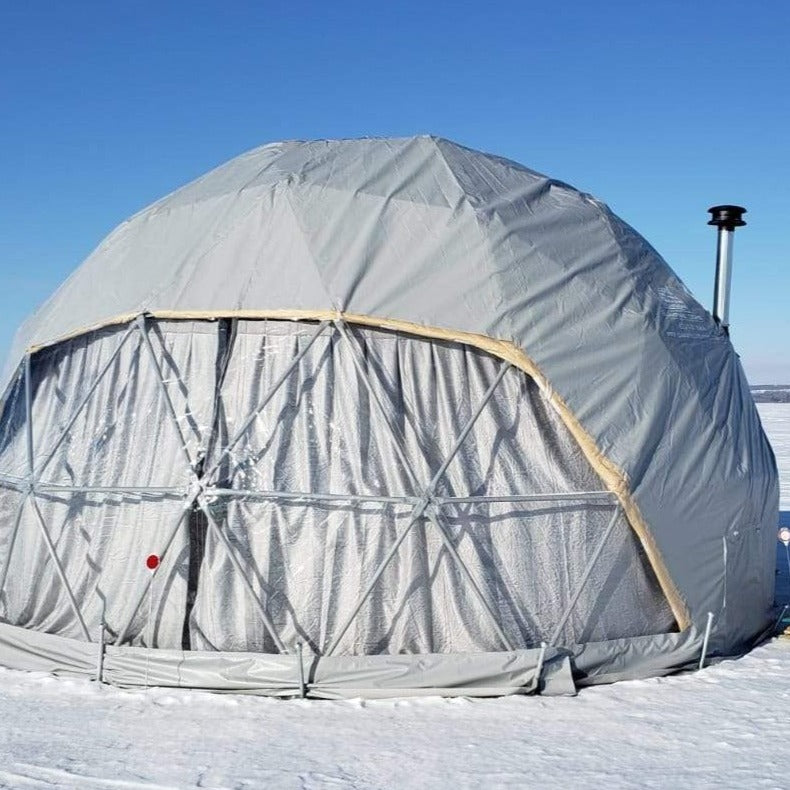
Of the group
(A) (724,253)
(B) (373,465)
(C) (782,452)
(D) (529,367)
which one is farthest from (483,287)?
(C) (782,452)

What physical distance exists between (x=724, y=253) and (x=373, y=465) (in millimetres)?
5791

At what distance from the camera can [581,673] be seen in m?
7.44

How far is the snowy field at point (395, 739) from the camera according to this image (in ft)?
18.6

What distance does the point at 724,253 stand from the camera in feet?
35.7

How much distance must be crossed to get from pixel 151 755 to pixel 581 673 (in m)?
3.42

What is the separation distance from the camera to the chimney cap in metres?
10.8

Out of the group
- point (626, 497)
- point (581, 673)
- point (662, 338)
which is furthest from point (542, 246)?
point (581, 673)

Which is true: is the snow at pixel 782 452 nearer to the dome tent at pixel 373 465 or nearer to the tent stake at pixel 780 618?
the tent stake at pixel 780 618

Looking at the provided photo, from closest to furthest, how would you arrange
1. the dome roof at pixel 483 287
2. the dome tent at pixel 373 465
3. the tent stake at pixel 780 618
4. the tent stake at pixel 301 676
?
the tent stake at pixel 301 676, the dome tent at pixel 373 465, the dome roof at pixel 483 287, the tent stake at pixel 780 618

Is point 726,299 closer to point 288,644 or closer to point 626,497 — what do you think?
point 626,497

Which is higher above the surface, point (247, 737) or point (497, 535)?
point (497, 535)

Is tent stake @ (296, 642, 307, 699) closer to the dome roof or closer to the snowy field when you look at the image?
the snowy field

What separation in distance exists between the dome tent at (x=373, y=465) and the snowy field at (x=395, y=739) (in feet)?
0.99

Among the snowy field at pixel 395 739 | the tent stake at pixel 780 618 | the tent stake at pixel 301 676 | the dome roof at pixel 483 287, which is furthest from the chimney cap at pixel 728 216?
the tent stake at pixel 301 676
